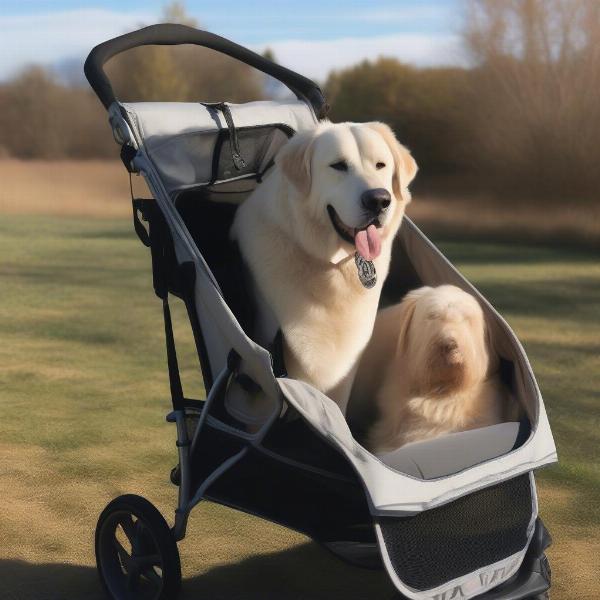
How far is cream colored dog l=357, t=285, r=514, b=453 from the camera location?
2867mm

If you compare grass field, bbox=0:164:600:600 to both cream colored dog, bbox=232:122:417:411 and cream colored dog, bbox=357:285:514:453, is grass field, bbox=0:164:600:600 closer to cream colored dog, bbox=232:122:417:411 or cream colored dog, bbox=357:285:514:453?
cream colored dog, bbox=357:285:514:453

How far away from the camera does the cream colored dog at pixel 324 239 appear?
2.78m

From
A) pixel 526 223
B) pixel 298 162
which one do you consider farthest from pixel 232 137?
pixel 526 223

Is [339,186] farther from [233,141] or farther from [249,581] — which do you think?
[249,581]

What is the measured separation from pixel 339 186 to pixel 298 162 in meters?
0.13

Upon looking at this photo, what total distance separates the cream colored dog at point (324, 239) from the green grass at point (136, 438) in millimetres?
640

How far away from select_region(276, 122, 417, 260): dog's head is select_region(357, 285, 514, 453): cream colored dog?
268mm

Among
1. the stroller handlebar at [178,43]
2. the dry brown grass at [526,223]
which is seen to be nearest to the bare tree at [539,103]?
the dry brown grass at [526,223]

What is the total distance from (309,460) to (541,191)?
34.0 ft

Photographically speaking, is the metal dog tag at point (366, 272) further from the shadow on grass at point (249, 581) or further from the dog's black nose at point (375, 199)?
the shadow on grass at point (249, 581)

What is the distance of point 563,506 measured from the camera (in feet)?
11.7

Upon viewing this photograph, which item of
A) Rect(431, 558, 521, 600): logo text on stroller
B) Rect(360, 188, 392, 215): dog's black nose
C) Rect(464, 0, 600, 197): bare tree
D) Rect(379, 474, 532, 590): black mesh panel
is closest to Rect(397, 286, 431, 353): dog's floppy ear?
Rect(360, 188, 392, 215): dog's black nose

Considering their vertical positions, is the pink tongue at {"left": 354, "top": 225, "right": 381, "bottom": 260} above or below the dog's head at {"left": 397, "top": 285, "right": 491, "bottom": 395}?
above

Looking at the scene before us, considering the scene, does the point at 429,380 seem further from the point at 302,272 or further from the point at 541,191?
the point at 541,191
